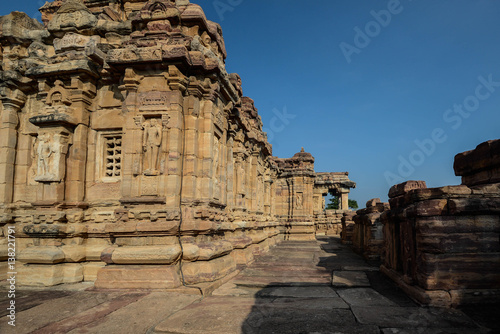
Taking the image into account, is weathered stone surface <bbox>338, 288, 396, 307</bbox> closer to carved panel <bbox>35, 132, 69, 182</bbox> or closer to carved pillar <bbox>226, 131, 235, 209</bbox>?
carved pillar <bbox>226, 131, 235, 209</bbox>

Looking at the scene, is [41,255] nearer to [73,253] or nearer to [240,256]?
[73,253]

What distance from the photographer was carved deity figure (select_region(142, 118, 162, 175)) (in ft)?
22.0

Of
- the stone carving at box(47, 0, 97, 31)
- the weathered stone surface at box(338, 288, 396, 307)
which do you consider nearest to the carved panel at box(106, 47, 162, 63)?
the stone carving at box(47, 0, 97, 31)

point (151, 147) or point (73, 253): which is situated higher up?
point (151, 147)

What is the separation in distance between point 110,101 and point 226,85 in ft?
8.91

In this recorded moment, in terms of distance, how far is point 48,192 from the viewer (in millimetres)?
7219

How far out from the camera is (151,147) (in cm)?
671

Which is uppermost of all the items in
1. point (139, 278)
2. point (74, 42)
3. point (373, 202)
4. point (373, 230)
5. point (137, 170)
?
point (74, 42)

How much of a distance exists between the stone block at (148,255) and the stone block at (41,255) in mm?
1348

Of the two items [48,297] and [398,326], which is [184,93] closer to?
[48,297]

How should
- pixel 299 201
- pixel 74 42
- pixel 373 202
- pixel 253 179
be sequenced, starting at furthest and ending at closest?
pixel 299 201 → pixel 253 179 → pixel 373 202 → pixel 74 42

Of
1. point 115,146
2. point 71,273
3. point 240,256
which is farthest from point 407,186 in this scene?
point 71,273

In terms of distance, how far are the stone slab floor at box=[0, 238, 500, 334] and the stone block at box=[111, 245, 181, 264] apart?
58 cm

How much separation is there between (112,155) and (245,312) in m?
4.94
